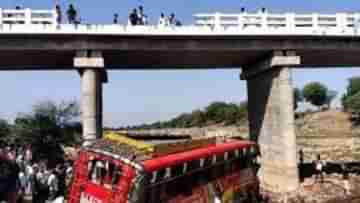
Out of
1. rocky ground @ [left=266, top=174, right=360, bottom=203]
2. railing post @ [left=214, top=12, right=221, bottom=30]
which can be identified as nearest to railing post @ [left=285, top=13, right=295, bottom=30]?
railing post @ [left=214, top=12, right=221, bottom=30]

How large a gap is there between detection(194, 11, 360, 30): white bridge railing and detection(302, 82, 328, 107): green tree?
85.1 m

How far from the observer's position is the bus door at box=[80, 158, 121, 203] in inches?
391

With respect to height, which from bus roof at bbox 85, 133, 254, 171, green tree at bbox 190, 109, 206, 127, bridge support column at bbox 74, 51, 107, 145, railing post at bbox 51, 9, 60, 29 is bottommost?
green tree at bbox 190, 109, 206, 127

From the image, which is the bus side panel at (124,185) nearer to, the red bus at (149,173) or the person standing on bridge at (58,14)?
the red bus at (149,173)

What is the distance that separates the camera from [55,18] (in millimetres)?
16969

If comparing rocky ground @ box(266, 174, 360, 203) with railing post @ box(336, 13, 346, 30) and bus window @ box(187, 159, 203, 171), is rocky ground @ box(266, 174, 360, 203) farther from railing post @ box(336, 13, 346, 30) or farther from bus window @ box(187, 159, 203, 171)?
railing post @ box(336, 13, 346, 30)

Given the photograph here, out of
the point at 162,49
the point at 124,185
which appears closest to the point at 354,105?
the point at 162,49

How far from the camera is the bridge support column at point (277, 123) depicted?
61.9 ft

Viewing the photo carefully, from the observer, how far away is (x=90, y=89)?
17.6 meters

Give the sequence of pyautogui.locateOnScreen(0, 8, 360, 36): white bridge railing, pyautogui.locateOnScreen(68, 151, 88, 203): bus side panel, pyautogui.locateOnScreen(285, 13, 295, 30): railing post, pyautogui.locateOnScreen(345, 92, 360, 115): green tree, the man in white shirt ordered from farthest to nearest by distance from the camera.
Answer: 1. pyautogui.locateOnScreen(345, 92, 360, 115): green tree
2. pyautogui.locateOnScreen(285, 13, 295, 30): railing post
3. pyautogui.locateOnScreen(0, 8, 360, 36): white bridge railing
4. the man in white shirt
5. pyautogui.locateOnScreen(68, 151, 88, 203): bus side panel

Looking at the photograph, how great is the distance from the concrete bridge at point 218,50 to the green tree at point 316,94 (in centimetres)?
8233

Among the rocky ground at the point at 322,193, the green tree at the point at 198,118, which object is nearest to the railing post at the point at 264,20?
the rocky ground at the point at 322,193

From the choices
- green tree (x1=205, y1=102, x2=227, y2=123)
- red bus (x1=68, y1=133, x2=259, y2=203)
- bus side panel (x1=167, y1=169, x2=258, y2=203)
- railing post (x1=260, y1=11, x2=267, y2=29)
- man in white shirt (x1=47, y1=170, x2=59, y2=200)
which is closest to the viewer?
red bus (x1=68, y1=133, x2=259, y2=203)

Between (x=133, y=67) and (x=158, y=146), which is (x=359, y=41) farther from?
(x=158, y=146)
